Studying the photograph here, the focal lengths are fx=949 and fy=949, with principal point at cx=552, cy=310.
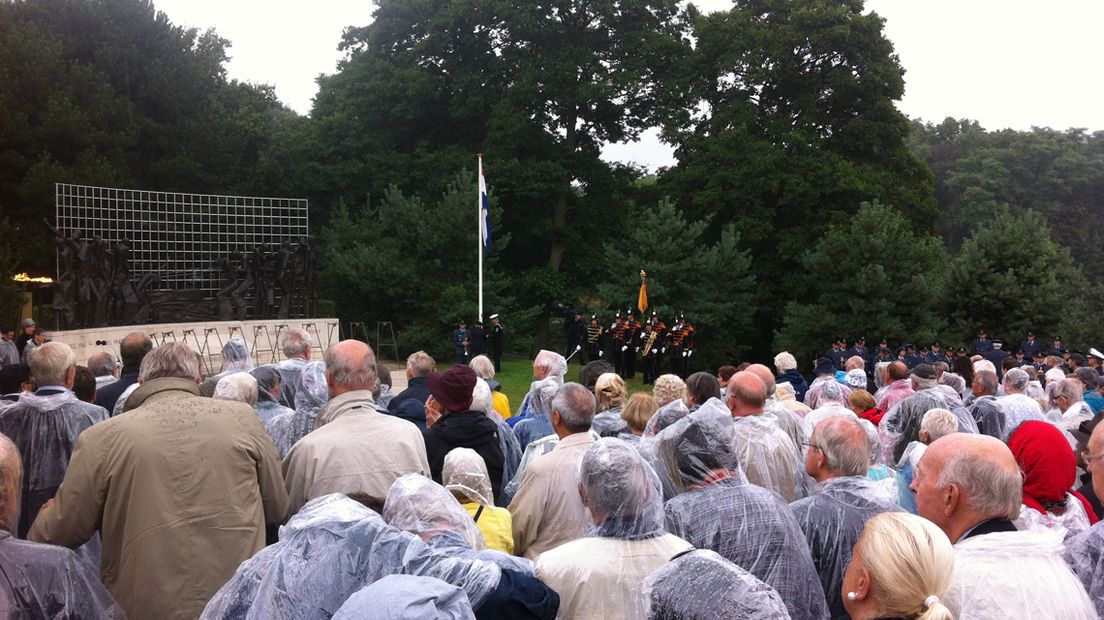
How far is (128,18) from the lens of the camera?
107 ft

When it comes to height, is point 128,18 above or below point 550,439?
above

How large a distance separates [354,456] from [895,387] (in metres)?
5.89

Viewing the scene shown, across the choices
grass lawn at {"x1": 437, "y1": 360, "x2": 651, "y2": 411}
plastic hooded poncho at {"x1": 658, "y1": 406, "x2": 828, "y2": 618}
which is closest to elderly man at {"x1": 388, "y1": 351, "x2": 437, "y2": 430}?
plastic hooded poncho at {"x1": 658, "y1": 406, "x2": 828, "y2": 618}

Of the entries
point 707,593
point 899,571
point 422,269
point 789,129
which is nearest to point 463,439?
point 707,593

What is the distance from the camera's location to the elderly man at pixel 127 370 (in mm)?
6672

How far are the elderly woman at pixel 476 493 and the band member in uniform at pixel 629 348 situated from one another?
20.9m

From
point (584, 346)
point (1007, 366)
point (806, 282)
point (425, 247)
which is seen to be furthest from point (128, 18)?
point (1007, 366)

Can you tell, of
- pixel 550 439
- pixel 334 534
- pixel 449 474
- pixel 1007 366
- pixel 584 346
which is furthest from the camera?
pixel 584 346

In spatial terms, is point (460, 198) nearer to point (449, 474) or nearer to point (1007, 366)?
point (1007, 366)

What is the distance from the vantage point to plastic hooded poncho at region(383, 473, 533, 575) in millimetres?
2951

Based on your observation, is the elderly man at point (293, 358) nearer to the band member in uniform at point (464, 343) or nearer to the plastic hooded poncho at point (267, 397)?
the plastic hooded poncho at point (267, 397)

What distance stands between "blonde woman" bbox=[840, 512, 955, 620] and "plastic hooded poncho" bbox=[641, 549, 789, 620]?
228 millimetres

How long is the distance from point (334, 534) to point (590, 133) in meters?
33.3

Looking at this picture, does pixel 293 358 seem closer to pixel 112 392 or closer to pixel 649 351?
pixel 112 392
